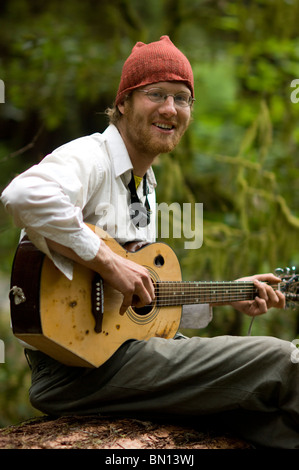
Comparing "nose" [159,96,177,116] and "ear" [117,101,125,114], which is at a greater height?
"ear" [117,101,125,114]

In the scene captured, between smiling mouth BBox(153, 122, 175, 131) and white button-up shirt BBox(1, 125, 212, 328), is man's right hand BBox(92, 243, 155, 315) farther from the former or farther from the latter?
smiling mouth BBox(153, 122, 175, 131)

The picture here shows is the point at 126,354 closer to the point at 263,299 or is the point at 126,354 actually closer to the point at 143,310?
the point at 143,310

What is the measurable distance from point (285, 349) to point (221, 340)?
0.84 ft

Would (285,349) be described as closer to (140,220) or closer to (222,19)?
(140,220)

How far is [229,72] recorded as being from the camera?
732 cm

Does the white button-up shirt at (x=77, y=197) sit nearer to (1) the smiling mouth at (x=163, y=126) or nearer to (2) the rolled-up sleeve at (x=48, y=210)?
(2) the rolled-up sleeve at (x=48, y=210)

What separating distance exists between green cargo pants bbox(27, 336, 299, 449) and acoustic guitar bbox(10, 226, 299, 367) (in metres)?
0.11

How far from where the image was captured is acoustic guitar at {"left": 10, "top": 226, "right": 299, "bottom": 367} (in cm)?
203

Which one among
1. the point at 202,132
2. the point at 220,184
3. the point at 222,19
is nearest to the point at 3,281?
the point at 220,184

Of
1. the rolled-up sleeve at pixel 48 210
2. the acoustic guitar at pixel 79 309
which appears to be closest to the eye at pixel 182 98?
the acoustic guitar at pixel 79 309

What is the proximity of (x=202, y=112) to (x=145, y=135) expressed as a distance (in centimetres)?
493

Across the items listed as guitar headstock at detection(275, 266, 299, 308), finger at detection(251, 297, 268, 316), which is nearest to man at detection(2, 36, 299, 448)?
finger at detection(251, 297, 268, 316)

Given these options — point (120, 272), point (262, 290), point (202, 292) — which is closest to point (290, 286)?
point (262, 290)

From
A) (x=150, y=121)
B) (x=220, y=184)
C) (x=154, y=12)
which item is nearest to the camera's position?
(x=150, y=121)
